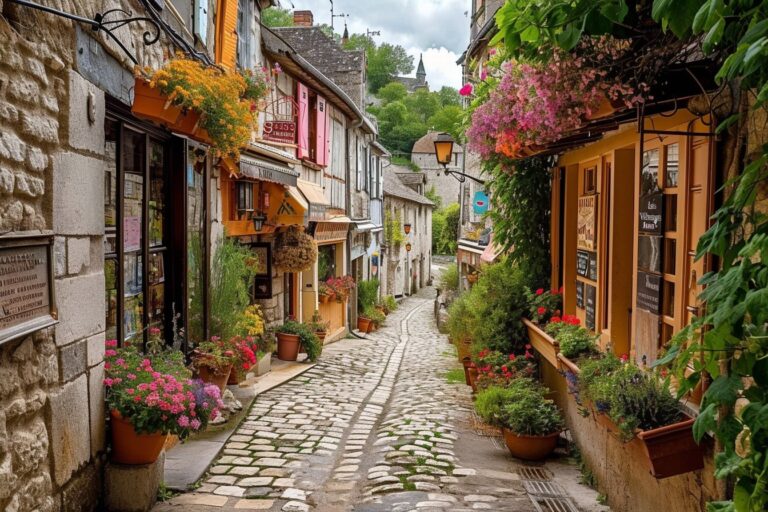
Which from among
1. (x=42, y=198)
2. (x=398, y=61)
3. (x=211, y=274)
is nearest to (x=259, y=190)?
(x=211, y=274)

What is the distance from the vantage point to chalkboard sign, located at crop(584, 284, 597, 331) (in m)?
6.34

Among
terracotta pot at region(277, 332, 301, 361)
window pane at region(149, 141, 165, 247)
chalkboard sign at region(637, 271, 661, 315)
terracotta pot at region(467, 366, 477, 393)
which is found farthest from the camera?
terracotta pot at region(277, 332, 301, 361)

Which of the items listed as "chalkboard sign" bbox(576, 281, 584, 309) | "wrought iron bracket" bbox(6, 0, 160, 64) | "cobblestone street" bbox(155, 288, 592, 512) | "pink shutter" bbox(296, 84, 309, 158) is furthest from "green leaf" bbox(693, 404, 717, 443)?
"pink shutter" bbox(296, 84, 309, 158)

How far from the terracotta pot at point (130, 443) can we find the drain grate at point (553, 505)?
2656 millimetres

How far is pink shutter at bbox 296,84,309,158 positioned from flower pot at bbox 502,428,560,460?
777 centimetres

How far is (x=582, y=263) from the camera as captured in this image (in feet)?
22.2

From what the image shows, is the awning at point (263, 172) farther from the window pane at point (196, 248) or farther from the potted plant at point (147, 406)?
the potted plant at point (147, 406)

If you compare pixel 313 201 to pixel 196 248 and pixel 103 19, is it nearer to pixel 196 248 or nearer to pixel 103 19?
pixel 196 248

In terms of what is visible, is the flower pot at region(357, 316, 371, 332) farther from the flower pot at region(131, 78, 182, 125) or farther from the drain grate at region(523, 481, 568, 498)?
the flower pot at region(131, 78, 182, 125)

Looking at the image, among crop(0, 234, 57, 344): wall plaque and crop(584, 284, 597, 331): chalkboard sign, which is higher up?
crop(0, 234, 57, 344): wall plaque

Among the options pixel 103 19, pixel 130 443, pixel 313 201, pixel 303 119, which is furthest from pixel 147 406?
pixel 303 119

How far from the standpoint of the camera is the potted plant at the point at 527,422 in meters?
6.42

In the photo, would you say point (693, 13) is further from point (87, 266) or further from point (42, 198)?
point (87, 266)

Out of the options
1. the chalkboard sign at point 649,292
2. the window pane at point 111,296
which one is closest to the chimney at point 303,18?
the window pane at point 111,296
